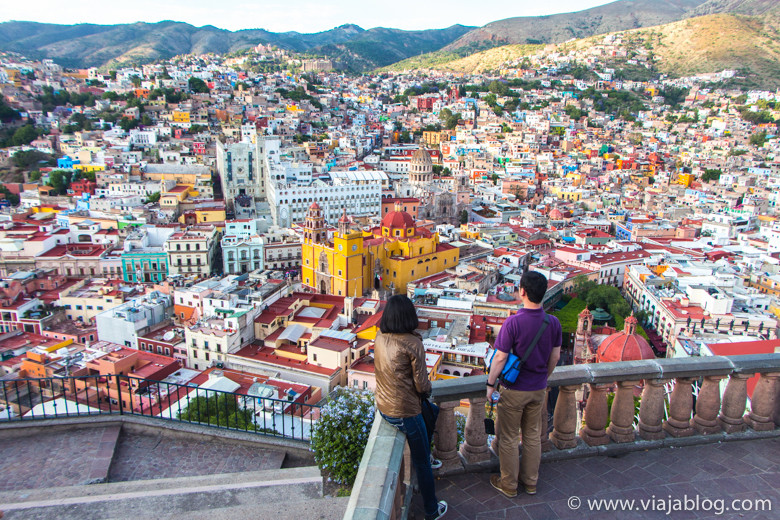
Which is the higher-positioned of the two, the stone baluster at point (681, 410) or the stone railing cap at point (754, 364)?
the stone railing cap at point (754, 364)

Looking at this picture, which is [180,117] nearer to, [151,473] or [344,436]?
[151,473]

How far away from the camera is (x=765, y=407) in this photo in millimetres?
4789

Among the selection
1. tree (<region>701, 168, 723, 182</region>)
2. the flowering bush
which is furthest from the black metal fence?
tree (<region>701, 168, 723, 182</region>)

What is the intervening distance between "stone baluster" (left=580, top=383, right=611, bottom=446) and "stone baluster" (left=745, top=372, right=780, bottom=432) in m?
1.43

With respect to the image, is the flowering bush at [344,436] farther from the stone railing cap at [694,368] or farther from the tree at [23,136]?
the tree at [23,136]

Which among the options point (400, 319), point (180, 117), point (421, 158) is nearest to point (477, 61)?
point (180, 117)

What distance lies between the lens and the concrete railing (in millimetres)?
4160

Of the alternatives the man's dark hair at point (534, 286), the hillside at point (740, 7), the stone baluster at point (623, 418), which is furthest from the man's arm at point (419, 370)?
the hillside at point (740, 7)

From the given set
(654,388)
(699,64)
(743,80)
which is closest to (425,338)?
(654,388)

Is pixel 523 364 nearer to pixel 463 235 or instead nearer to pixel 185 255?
pixel 185 255

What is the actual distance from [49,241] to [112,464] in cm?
2837

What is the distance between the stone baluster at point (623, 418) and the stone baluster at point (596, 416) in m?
0.11

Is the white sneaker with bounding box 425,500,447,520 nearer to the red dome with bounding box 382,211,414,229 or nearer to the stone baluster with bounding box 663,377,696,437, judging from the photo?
the stone baluster with bounding box 663,377,696,437

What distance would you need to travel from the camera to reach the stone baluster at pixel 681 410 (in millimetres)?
4586
